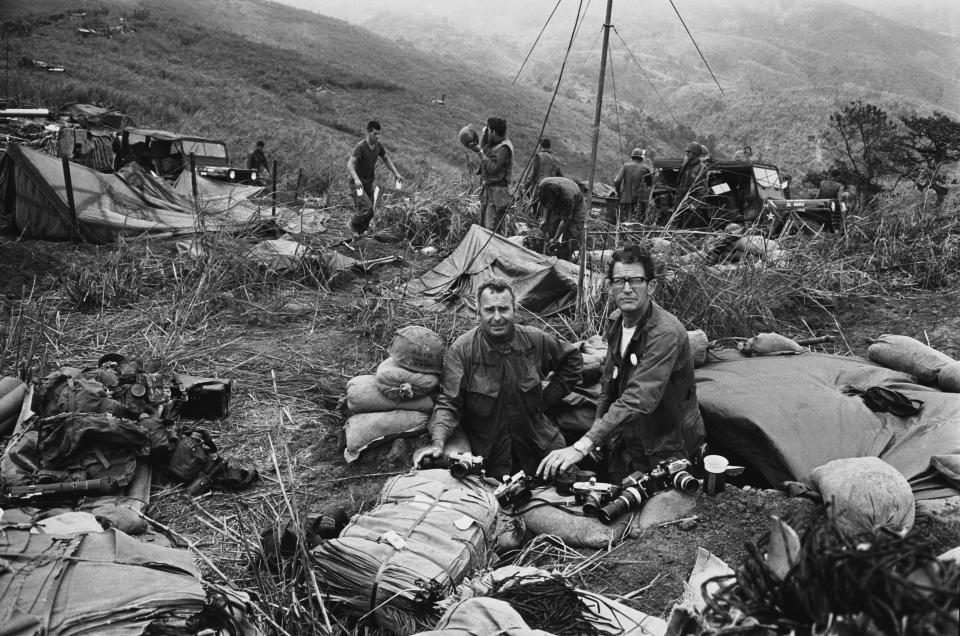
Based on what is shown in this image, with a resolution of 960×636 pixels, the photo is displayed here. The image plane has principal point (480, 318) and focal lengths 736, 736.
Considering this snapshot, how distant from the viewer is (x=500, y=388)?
389cm

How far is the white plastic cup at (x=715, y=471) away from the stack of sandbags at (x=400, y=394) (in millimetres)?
1652

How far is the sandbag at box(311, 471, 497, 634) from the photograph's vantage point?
2428 mm

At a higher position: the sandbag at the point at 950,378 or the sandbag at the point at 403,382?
the sandbag at the point at 950,378

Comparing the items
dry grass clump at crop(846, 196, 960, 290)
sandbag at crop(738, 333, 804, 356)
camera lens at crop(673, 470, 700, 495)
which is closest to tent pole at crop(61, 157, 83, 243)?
sandbag at crop(738, 333, 804, 356)

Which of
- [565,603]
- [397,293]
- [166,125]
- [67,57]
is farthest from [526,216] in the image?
[67,57]

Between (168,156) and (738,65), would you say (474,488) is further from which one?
(738,65)

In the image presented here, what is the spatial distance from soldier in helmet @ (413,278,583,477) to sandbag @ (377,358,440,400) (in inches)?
5.0

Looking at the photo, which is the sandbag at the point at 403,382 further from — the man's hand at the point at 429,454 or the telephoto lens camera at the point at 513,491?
the telephoto lens camera at the point at 513,491

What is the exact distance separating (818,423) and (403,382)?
218 cm

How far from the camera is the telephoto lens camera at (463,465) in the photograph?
3.19 meters

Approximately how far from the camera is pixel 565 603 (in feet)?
7.10

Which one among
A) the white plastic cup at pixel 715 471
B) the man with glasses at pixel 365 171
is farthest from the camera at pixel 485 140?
the white plastic cup at pixel 715 471

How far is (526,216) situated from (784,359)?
16.7ft

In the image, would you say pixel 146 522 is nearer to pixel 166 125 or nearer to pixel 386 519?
pixel 386 519
